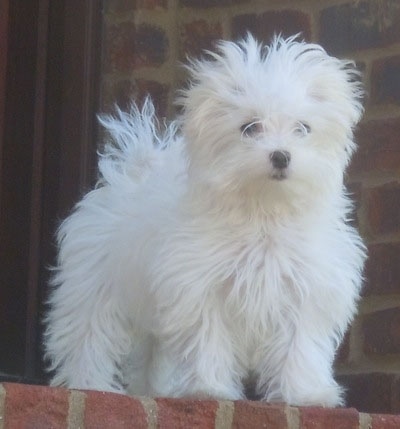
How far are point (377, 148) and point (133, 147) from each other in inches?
35.5

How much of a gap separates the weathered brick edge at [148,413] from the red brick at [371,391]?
3.48 ft

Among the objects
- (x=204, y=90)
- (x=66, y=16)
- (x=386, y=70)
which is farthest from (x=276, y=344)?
(x=66, y=16)

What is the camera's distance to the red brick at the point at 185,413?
2.87 m

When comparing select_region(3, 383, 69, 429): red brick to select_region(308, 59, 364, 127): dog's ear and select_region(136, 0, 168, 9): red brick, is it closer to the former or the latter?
select_region(308, 59, 364, 127): dog's ear

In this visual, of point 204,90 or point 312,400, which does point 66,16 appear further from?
point 312,400

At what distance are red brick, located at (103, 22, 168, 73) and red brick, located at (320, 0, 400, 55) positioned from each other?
1.96 ft

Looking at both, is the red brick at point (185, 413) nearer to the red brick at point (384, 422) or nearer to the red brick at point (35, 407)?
the red brick at point (35, 407)

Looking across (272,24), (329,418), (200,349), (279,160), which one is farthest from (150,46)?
(329,418)

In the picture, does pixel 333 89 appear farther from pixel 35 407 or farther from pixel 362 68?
pixel 35 407

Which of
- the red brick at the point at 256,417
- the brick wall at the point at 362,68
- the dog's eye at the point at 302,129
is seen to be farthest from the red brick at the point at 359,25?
the red brick at the point at 256,417

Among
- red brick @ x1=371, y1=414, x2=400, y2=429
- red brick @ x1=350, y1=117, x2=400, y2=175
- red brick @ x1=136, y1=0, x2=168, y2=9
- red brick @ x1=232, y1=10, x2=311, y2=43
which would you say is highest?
red brick @ x1=136, y1=0, x2=168, y2=9

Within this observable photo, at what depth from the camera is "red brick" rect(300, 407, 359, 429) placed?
302 centimetres

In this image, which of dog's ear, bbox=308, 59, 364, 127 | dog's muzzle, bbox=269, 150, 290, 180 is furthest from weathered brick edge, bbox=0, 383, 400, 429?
dog's ear, bbox=308, 59, 364, 127

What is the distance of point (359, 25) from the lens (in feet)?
14.2
